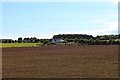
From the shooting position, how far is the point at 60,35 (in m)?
151

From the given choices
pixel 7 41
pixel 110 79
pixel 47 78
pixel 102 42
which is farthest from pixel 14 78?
pixel 7 41

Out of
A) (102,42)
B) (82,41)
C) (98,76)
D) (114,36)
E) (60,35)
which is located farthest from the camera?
(60,35)

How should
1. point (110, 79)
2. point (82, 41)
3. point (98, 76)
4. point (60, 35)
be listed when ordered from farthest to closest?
1. point (60, 35)
2. point (82, 41)
3. point (98, 76)
4. point (110, 79)

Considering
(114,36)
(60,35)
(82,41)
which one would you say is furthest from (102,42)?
(60,35)

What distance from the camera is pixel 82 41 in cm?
11175

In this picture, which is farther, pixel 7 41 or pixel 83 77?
pixel 7 41

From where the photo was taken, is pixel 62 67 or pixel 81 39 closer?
pixel 62 67

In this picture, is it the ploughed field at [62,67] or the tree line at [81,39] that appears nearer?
the ploughed field at [62,67]

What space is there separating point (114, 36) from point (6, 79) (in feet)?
384

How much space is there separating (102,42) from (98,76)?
280ft

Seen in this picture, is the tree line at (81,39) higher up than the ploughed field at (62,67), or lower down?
higher up

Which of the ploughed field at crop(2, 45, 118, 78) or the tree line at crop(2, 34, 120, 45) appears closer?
the ploughed field at crop(2, 45, 118, 78)

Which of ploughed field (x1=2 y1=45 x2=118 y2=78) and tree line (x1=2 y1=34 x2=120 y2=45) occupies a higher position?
tree line (x1=2 y1=34 x2=120 y2=45)

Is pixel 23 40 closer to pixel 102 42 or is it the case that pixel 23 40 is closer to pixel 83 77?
pixel 102 42
